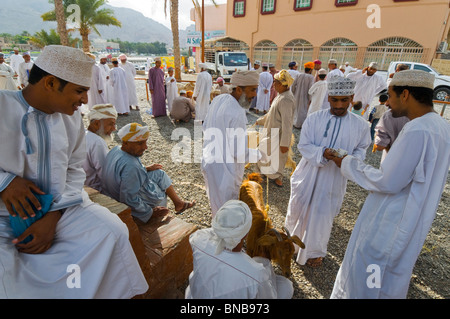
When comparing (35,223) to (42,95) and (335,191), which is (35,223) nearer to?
(42,95)

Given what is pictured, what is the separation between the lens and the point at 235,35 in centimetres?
2227

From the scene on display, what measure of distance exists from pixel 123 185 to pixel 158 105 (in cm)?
680

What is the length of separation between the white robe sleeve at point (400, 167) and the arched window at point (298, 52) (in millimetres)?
19041

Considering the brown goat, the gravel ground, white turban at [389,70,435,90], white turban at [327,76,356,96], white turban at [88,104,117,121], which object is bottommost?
the gravel ground

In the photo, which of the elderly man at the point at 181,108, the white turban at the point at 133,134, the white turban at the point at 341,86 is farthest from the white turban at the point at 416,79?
the elderly man at the point at 181,108

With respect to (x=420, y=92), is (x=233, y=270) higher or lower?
lower

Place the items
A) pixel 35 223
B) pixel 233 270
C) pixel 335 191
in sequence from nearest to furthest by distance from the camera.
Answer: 1. pixel 35 223
2. pixel 233 270
3. pixel 335 191

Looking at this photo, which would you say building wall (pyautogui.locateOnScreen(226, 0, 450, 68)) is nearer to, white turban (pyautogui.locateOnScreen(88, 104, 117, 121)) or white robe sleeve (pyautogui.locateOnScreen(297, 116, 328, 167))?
white robe sleeve (pyautogui.locateOnScreen(297, 116, 328, 167))

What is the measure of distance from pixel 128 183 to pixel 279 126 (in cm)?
259

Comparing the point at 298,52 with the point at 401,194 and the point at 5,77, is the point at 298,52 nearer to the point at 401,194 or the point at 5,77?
the point at 5,77

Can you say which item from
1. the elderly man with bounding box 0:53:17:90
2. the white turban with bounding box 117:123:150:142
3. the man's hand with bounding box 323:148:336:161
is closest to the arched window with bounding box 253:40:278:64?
the elderly man with bounding box 0:53:17:90

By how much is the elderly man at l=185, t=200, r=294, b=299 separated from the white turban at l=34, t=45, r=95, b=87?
1.15 m

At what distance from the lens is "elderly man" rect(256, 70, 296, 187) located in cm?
381
